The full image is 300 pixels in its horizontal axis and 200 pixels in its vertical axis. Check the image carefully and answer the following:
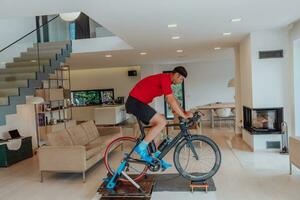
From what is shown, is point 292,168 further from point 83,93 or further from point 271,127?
point 83,93

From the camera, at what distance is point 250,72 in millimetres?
6070

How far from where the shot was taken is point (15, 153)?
602 centimetres

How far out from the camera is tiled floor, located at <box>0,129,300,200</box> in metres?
3.66

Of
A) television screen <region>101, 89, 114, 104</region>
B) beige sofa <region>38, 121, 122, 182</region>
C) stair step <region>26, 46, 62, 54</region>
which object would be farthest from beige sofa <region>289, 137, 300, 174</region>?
television screen <region>101, 89, 114, 104</region>

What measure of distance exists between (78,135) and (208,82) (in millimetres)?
7969

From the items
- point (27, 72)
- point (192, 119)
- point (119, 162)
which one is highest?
point (27, 72)

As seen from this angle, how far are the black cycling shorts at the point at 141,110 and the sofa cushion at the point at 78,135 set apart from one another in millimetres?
1992

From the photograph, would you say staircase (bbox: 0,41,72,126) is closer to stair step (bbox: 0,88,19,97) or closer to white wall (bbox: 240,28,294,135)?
stair step (bbox: 0,88,19,97)

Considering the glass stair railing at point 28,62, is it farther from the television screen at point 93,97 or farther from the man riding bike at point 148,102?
the television screen at point 93,97

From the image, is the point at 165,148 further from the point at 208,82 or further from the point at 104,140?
the point at 208,82

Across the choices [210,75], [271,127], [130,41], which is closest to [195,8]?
[130,41]

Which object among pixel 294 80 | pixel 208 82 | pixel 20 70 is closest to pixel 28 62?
pixel 20 70

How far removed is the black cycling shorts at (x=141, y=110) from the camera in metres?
3.65

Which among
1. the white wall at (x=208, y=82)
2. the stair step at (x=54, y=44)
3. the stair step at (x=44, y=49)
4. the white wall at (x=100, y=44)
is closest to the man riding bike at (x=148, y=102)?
the white wall at (x=100, y=44)
